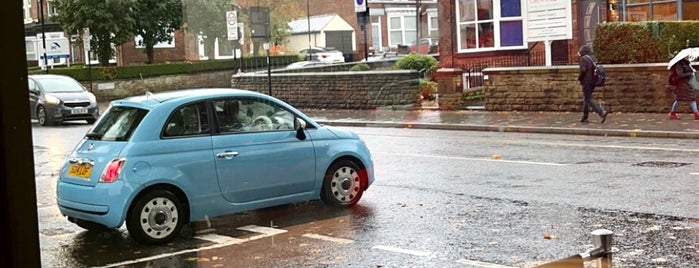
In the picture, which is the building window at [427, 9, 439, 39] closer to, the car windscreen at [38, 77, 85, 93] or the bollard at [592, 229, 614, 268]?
the bollard at [592, 229, 614, 268]

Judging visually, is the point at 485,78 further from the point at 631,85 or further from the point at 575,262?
the point at 575,262

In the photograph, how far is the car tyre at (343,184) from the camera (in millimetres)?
8305

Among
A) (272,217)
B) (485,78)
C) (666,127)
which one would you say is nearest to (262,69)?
(272,217)

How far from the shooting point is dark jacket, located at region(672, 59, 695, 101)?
1669cm

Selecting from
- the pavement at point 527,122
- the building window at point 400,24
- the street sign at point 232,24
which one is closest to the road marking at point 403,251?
the street sign at point 232,24

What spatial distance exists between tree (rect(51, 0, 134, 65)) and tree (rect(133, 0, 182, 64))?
33mm

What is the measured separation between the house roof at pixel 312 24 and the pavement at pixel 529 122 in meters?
9.31

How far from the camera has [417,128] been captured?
18.5m

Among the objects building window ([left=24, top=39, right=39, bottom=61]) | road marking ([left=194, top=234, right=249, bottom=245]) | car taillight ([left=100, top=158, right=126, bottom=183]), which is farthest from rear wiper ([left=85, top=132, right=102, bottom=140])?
building window ([left=24, top=39, right=39, bottom=61])

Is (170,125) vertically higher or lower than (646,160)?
higher

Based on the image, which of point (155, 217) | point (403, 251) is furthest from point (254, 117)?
point (403, 251)

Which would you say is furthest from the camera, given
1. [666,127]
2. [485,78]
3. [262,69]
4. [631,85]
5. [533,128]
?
[485,78]

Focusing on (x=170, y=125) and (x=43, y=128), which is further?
(x=170, y=125)

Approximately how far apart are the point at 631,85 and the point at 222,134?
13.2 meters
